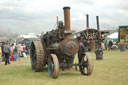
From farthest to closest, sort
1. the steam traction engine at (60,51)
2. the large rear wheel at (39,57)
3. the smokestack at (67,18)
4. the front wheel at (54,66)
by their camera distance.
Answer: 1. the large rear wheel at (39,57)
2. the smokestack at (67,18)
3. the steam traction engine at (60,51)
4. the front wheel at (54,66)

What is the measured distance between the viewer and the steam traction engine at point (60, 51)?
7750mm

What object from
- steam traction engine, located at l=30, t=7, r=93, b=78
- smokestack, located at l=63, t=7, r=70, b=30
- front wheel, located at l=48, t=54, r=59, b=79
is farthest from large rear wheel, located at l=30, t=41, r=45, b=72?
smokestack, located at l=63, t=7, r=70, b=30

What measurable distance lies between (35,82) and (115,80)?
2.80m

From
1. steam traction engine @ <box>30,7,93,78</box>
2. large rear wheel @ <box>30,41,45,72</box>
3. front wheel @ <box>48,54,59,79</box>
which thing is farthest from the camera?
large rear wheel @ <box>30,41,45,72</box>

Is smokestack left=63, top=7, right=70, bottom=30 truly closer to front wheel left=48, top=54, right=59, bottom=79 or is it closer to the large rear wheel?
front wheel left=48, top=54, right=59, bottom=79

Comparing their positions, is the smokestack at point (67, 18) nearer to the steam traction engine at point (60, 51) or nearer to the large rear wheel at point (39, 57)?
the steam traction engine at point (60, 51)

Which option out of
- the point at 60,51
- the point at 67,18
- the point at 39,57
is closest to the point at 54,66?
the point at 60,51

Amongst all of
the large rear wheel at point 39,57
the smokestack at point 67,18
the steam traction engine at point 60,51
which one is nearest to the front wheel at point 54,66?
the steam traction engine at point 60,51

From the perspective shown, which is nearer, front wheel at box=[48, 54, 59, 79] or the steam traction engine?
front wheel at box=[48, 54, 59, 79]

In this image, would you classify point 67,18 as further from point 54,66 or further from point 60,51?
point 54,66

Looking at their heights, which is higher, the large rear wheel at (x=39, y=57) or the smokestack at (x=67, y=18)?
the smokestack at (x=67, y=18)

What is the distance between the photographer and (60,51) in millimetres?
7949

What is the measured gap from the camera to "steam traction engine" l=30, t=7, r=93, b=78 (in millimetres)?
7750

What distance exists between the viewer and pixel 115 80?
6.78m
